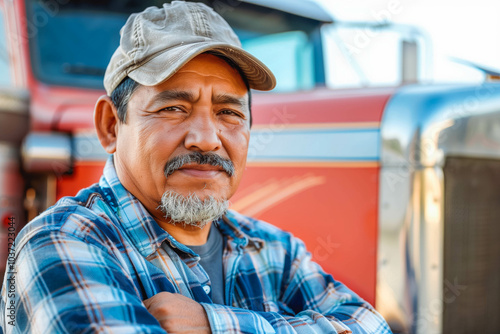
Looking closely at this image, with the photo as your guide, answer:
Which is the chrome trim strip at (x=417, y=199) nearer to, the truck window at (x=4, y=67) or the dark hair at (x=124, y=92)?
the dark hair at (x=124, y=92)

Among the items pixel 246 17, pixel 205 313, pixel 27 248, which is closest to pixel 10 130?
pixel 246 17

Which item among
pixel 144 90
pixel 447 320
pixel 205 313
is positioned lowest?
pixel 447 320

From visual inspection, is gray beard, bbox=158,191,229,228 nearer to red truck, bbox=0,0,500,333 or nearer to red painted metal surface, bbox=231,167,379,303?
red truck, bbox=0,0,500,333

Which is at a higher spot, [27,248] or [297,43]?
[297,43]

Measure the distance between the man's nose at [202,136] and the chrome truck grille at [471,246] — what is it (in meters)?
0.81

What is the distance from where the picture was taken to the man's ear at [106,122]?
1193 millimetres

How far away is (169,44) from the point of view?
110cm

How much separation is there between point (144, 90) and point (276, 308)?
59 centimetres

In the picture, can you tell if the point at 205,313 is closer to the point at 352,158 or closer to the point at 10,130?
the point at 352,158

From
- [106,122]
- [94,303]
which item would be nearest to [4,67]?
[106,122]

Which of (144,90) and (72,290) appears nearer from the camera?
(72,290)

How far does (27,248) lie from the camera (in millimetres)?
905

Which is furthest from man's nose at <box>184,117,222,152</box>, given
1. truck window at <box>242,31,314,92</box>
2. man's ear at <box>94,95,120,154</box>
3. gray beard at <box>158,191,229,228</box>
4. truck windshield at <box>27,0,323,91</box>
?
truck window at <box>242,31,314,92</box>

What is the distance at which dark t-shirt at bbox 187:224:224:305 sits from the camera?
1132mm
